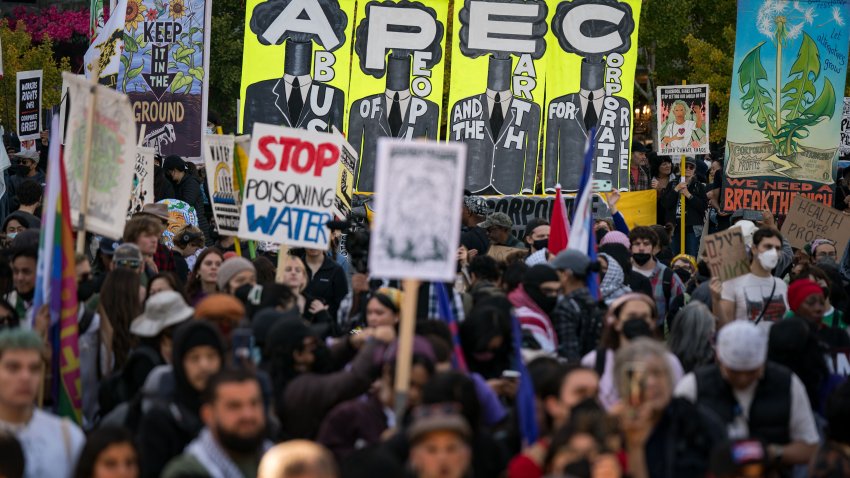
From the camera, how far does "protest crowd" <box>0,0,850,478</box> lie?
6.05 m

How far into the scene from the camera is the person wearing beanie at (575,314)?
8805 mm

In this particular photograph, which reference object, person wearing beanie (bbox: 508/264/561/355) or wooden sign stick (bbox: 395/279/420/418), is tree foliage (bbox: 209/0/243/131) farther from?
wooden sign stick (bbox: 395/279/420/418)

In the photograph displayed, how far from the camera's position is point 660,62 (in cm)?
3447

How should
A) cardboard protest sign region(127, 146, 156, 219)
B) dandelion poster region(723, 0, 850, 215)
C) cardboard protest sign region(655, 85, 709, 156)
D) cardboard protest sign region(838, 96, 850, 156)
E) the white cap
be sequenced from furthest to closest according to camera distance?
1. cardboard protest sign region(838, 96, 850, 156)
2. cardboard protest sign region(655, 85, 709, 156)
3. dandelion poster region(723, 0, 850, 215)
4. cardboard protest sign region(127, 146, 156, 219)
5. the white cap

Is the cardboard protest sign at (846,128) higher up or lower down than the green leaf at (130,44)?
lower down

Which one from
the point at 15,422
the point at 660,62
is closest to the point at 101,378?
the point at 15,422

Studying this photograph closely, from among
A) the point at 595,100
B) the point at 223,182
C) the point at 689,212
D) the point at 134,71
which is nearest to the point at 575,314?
the point at 223,182

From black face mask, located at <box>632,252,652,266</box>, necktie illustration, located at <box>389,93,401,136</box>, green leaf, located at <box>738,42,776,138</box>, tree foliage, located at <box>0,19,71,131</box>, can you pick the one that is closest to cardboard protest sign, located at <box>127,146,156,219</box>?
necktie illustration, located at <box>389,93,401,136</box>

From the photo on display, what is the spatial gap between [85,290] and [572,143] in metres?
9.01

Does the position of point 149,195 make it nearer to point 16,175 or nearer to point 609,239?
point 609,239

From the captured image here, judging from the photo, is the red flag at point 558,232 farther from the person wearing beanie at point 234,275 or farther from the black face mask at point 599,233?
the person wearing beanie at point 234,275

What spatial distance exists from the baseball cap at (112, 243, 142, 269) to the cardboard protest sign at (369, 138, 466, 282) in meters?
3.45

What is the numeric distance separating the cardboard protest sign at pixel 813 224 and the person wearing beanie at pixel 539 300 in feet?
20.4

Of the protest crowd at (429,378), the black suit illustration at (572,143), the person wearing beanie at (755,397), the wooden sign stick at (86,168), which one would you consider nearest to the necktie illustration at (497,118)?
the black suit illustration at (572,143)
